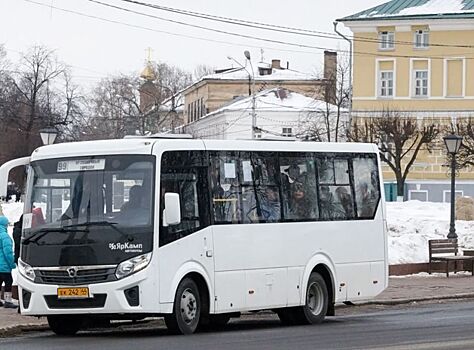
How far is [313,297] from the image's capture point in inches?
872

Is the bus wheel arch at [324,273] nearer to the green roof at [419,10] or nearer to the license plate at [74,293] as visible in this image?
the license plate at [74,293]

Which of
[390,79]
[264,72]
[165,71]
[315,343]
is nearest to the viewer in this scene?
[315,343]

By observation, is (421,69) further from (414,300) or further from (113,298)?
(113,298)

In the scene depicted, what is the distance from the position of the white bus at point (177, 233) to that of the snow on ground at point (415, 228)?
15.1 metres

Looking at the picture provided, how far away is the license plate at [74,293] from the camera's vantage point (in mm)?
18359

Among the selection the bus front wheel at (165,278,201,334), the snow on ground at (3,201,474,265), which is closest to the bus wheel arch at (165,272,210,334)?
the bus front wheel at (165,278,201,334)

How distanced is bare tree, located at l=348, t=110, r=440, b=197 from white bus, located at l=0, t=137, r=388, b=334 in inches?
1964

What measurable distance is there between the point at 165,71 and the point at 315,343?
13136cm

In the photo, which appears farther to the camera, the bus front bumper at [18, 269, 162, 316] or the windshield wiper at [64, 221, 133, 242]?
the windshield wiper at [64, 221, 133, 242]

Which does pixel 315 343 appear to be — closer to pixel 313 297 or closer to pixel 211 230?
pixel 211 230

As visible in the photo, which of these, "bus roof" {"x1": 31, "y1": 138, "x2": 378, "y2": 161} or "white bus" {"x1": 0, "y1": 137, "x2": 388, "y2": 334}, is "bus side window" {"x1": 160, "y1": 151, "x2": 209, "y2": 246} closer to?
"white bus" {"x1": 0, "y1": 137, "x2": 388, "y2": 334}

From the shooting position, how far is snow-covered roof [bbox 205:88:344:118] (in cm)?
9688

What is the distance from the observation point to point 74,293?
18.4 m

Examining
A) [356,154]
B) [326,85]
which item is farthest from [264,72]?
[356,154]
